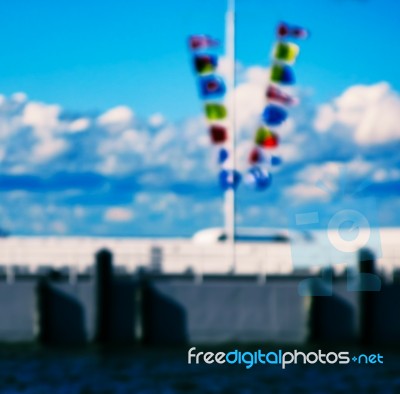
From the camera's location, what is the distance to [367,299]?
127 feet

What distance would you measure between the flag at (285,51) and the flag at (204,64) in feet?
8.41

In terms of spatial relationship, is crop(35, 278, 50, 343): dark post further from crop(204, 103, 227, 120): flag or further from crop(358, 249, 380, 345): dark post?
crop(358, 249, 380, 345): dark post

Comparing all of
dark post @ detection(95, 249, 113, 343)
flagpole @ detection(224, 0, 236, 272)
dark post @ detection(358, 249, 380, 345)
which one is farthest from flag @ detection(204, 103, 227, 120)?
dark post @ detection(358, 249, 380, 345)

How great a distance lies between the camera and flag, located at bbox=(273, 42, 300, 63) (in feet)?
147

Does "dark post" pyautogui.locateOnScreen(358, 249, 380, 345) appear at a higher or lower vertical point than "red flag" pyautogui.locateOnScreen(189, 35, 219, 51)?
lower

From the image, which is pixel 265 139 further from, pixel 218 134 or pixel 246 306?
pixel 246 306

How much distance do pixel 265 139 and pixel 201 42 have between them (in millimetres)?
4804

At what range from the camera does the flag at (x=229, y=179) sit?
144ft

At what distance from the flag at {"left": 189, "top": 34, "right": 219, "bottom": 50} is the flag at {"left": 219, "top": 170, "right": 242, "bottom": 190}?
531 centimetres

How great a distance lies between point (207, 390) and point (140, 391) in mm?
1833

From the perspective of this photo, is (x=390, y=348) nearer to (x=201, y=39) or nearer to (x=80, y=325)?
(x=80, y=325)

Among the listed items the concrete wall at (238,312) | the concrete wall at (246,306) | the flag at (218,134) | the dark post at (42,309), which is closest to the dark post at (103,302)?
the concrete wall at (238,312)

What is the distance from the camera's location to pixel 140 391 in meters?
29.7

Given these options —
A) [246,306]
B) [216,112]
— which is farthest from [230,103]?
[246,306]
